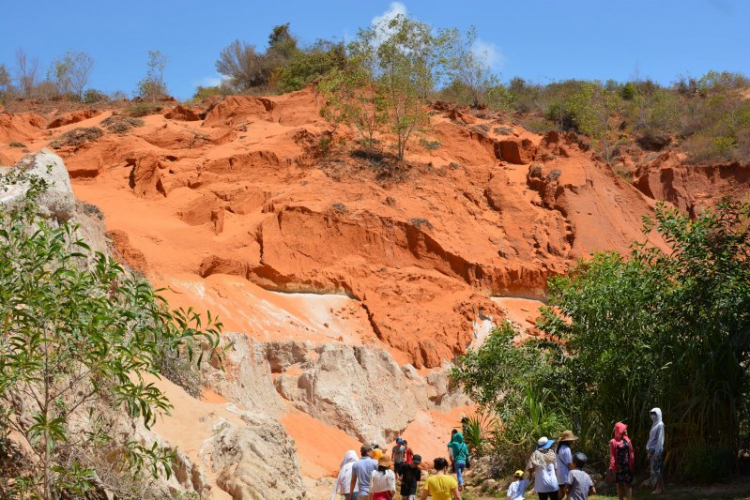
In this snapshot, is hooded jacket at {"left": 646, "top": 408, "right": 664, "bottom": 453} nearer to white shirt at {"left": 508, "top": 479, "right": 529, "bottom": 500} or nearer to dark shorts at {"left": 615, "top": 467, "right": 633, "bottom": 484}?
dark shorts at {"left": 615, "top": 467, "right": 633, "bottom": 484}

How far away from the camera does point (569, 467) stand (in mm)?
9836

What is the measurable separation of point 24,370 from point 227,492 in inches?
170

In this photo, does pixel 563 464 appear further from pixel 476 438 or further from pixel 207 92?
pixel 207 92

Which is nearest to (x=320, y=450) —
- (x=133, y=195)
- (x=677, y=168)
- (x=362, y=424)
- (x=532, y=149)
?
(x=362, y=424)

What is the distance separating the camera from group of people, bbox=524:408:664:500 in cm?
870

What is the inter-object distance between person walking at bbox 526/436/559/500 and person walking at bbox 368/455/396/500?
161cm

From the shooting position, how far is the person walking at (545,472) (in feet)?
30.8

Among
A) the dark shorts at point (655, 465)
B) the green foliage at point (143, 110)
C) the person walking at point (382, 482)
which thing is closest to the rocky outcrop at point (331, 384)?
the person walking at point (382, 482)

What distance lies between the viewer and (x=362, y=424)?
1948 centimetres

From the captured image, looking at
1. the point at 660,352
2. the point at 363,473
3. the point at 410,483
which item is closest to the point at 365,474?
the point at 363,473

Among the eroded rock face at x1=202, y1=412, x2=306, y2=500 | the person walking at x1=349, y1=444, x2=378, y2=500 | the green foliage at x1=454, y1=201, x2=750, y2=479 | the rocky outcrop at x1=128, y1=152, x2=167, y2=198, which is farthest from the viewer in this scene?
the rocky outcrop at x1=128, y1=152, x2=167, y2=198

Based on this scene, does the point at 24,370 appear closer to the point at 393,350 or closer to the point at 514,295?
the point at 393,350

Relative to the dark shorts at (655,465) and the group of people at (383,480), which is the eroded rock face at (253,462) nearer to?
the group of people at (383,480)

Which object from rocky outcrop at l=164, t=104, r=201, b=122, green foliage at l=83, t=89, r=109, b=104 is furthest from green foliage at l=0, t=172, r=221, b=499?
green foliage at l=83, t=89, r=109, b=104
